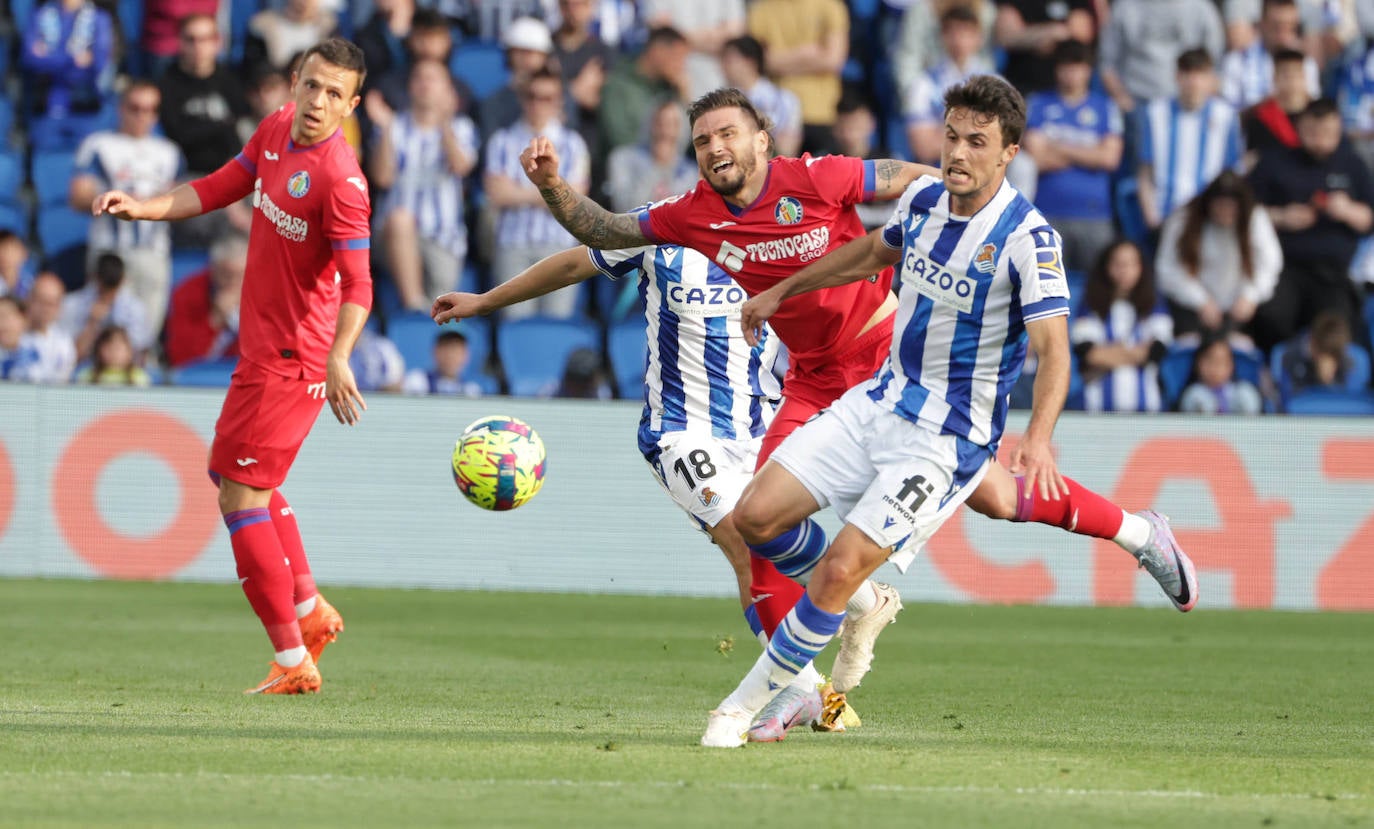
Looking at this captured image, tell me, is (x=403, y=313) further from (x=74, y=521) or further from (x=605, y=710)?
(x=605, y=710)

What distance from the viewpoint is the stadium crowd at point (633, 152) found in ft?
51.3

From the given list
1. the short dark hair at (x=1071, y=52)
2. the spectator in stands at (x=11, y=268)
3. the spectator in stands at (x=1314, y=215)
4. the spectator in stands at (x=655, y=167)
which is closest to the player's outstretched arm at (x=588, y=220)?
the spectator in stands at (x=655, y=167)

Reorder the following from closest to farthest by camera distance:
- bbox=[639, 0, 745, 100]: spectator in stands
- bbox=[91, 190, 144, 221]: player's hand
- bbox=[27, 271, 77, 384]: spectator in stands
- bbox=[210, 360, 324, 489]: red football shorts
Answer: bbox=[91, 190, 144, 221]: player's hand < bbox=[210, 360, 324, 489]: red football shorts < bbox=[27, 271, 77, 384]: spectator in stands < bbox=[639, 0, 745, 100]: spectator in stands

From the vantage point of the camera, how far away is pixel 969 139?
656 centimetres

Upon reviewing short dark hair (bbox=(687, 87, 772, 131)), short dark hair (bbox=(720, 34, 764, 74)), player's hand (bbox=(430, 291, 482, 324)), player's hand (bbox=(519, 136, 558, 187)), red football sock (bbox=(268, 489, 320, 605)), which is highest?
short dark hair (bbox=(687, 87, 772, 131))

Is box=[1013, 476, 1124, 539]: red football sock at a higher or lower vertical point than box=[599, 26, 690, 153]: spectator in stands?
lower

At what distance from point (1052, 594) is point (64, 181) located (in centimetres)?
950

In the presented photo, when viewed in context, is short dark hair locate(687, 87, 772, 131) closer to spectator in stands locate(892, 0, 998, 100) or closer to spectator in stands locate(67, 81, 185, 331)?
spectator in stands locate(67, 81, 185, 331)

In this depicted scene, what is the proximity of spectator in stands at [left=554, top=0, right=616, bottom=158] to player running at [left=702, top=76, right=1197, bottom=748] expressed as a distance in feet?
34.2

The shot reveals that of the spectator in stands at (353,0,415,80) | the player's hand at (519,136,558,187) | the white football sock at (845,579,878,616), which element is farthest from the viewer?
the spectator in stands at (353,0,415,80)

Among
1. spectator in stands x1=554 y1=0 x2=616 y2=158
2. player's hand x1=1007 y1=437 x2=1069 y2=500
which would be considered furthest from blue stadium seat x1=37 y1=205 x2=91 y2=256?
player's hand x1=1007 y1=437 x2=1069 y2=500

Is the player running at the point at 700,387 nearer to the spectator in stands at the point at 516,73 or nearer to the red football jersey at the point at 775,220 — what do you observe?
the red football jersey at the point at 775,220

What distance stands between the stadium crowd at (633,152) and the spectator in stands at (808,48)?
0.09 ft

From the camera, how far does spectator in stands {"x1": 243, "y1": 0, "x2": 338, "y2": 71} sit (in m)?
17.1
